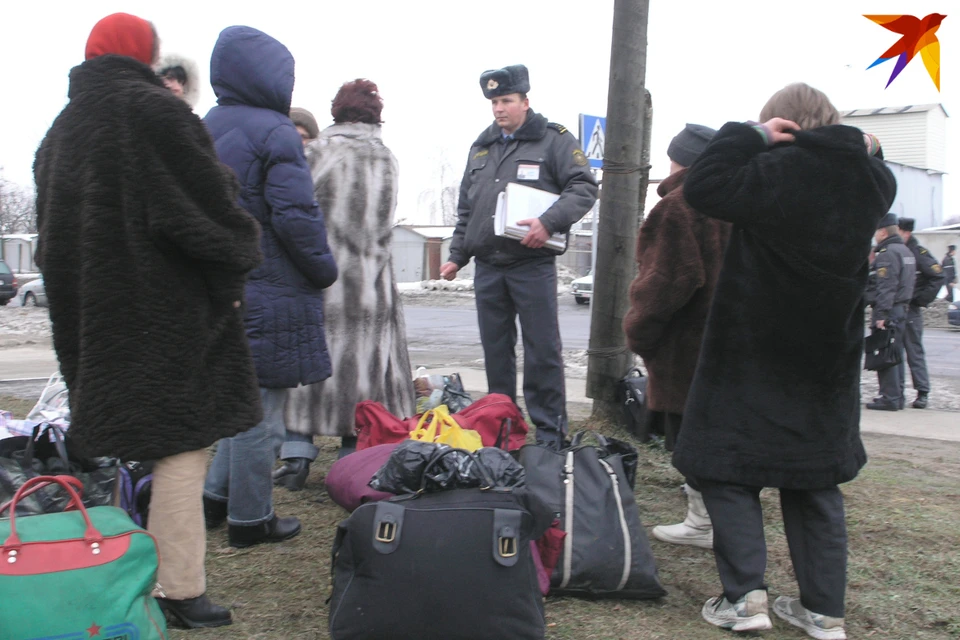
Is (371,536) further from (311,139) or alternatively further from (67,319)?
(311,139)

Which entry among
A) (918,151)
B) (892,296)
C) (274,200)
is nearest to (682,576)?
(274,200)

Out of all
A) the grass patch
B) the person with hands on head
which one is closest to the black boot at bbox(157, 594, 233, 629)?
the grass patch

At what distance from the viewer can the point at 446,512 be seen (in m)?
2.79

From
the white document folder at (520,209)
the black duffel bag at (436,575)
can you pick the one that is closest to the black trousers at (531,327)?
the white document folder at (520,209)

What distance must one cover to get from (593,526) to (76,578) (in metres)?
1.70

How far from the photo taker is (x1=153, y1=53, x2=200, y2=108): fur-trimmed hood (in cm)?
349

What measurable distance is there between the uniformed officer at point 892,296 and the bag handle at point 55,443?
709 centimetres

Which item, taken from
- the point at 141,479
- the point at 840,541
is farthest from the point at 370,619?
the point at 840,541

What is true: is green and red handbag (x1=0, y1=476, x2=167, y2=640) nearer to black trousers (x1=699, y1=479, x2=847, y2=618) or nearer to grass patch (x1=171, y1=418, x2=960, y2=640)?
grass patch (x1=171, y1=418, x2=960, y2=640)

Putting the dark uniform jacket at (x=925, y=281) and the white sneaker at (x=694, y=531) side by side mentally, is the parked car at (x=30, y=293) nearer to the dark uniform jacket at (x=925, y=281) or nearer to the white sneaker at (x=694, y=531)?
the dark uniform jacket at (x=925, y=281)

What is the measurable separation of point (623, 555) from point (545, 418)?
194cm

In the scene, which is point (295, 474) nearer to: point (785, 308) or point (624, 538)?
point (624, 538)

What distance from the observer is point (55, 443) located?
3123 mm

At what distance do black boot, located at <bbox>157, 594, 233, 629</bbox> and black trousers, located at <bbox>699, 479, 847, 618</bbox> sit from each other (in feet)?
5.55
